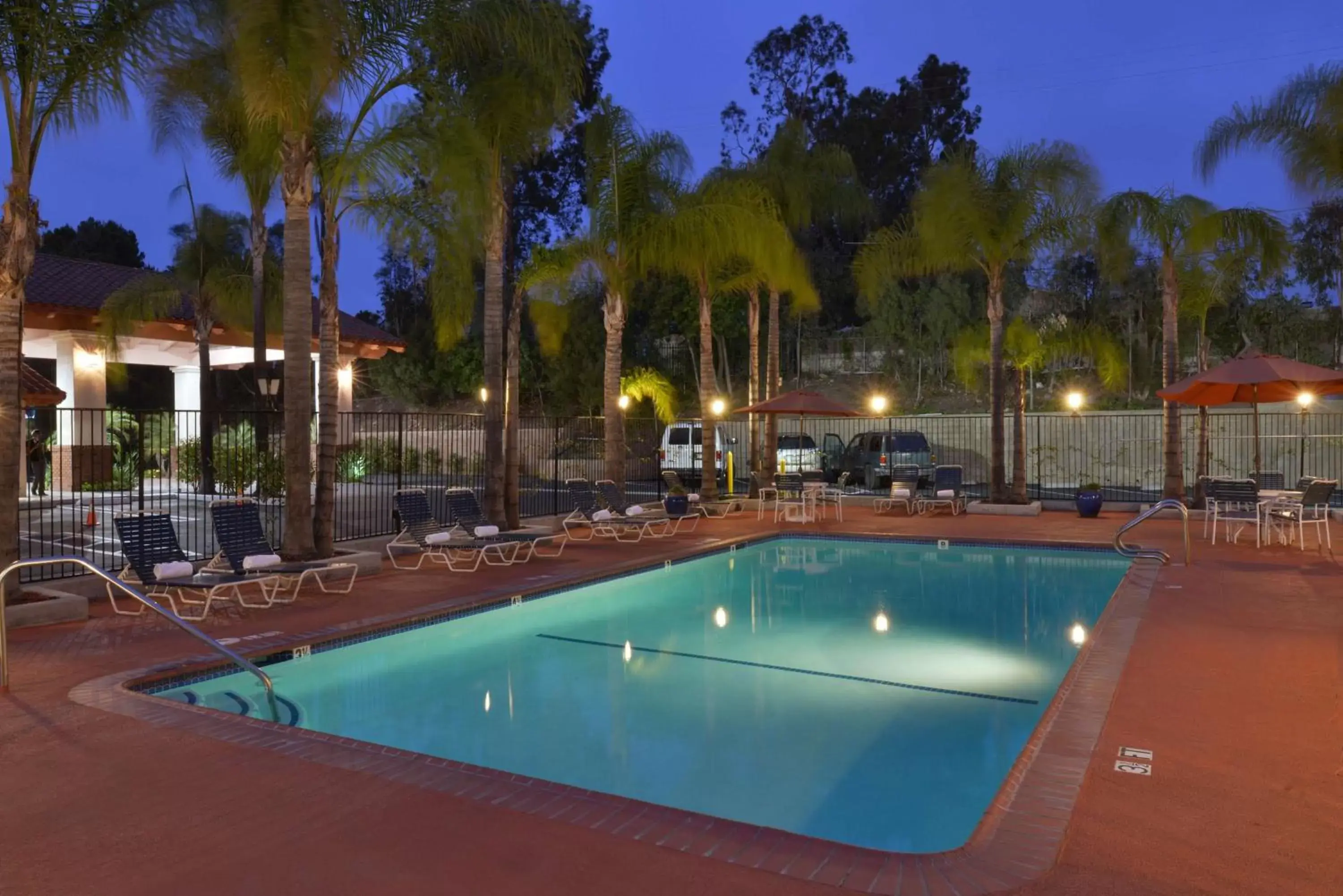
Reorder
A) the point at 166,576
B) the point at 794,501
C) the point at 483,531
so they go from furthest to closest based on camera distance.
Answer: the point at 794,501 → the point at 483,531 → the point at 166,576

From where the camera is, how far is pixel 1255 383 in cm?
1307

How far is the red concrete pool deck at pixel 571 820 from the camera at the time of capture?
3.50 m

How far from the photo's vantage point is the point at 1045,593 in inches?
433

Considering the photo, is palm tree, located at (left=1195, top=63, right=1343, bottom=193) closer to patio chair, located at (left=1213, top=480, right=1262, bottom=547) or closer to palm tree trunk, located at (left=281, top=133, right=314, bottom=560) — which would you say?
patio chair, located at (left=1213, top=480, right=1262, bottom=547)

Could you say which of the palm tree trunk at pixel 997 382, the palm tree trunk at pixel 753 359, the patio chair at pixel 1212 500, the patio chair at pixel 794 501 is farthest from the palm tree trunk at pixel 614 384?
the patio chair at pixel 1212 500

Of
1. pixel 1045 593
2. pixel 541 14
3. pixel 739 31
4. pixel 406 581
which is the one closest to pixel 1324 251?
pixel 1045 593

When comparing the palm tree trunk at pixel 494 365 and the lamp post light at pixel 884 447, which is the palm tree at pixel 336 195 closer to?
the palm tree trunk at pixel 494 365

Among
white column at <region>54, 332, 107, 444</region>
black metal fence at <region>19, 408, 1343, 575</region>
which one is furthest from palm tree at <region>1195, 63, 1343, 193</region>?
white column at <region>54, 332, 107, 444</region>

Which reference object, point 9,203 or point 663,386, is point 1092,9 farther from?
point 9,203

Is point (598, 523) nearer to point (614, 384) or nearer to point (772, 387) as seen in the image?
point (614, 384)

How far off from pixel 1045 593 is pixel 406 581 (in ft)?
23.8

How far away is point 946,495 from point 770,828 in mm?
15665

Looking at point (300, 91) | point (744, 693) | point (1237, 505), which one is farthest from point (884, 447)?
point (300, 91)

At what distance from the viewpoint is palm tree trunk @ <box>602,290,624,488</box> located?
17141mm
